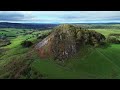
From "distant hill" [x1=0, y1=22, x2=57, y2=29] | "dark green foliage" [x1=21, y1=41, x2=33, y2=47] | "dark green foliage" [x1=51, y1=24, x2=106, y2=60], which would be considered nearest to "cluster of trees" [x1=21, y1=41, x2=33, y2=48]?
"dark green foliage" [x1=21, y1=41, x2=33, y2=47]

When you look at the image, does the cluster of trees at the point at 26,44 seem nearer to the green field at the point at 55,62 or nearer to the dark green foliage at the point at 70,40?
the green field at the point at 55,62

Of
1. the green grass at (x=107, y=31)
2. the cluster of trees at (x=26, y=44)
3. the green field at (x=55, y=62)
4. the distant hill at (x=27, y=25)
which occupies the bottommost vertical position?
the green field at (x=55, y=62)

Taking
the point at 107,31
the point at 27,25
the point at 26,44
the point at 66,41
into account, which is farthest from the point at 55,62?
the point at 107,31

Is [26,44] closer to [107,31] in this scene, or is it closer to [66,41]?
[66,41]

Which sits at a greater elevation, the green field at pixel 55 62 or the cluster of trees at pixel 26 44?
Answer: the cluster of trees at pixel 26 44

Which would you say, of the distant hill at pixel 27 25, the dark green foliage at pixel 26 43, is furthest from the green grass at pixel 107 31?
the dark green foliage at pixel 26 43

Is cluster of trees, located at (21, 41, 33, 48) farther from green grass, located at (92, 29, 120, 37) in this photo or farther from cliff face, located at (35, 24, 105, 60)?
green grass, located at (92, 29, 120, 37)
